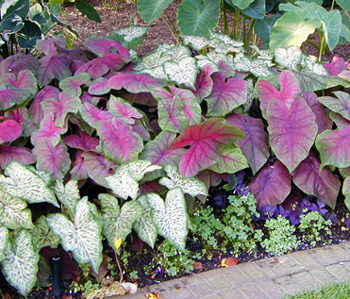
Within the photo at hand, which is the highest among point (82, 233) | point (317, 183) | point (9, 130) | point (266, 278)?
point (9, 130)

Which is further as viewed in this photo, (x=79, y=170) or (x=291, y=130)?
(x=291, y=130)

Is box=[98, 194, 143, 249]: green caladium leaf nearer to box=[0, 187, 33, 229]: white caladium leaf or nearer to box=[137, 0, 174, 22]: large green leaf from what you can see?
box=[0, 187, 33, 229]: white caladium leaf

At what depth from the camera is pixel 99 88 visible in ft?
8.75

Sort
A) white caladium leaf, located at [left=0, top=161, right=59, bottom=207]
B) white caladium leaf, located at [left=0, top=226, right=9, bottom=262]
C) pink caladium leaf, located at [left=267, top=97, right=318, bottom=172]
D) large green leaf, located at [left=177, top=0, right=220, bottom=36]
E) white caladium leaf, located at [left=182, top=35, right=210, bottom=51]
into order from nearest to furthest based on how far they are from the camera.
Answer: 1. white caladium leaf, located at [left=0, top=226, right=9, bottom=262]
2. white caladium leaf, located at [left=0, top=161, right=59, bottom=207]
3. pink caladium leaf, located at [left=267, top=97, right=318, bottom=172]
4. white caladium leaf, located at [left=182, top=35, right=210, bottom=51]
5. large green leaf, located at [left=177, top=0, right=220, bottom=36]

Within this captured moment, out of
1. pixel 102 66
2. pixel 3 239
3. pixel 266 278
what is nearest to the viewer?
pixel 3 239

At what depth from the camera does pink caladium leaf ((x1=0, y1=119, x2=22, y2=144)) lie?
237cm

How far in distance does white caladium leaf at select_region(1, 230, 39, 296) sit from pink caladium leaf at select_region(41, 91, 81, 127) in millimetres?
678

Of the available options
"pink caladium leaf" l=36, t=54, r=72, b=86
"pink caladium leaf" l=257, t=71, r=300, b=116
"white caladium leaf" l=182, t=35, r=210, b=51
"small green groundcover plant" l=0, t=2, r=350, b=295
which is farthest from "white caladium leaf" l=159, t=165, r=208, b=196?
"white caladium leaf" l=182, t=35, r=210, b=51

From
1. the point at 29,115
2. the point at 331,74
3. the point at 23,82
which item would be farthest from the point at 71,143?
the point at 331,74

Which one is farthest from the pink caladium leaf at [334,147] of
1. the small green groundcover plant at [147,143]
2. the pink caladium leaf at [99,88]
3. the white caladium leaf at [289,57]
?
the pink caladium leaf at [99,88]

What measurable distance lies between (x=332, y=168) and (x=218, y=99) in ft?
2.40

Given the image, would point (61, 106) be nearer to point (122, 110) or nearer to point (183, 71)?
point (122, 110)

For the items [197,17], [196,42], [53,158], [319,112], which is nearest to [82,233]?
[53,158]

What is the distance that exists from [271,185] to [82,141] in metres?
1.03
